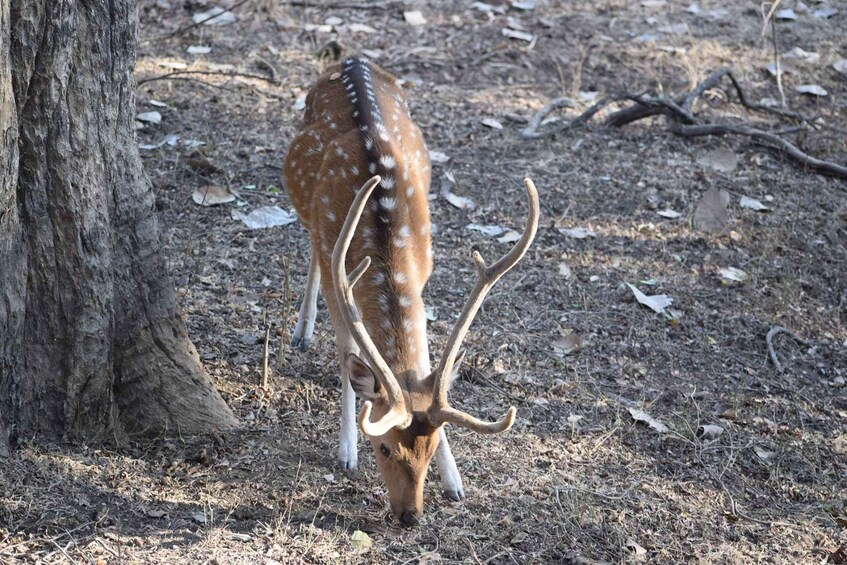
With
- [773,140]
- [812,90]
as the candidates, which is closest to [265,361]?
[773,140]

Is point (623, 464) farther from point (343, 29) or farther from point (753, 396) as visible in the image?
point (343, 29)

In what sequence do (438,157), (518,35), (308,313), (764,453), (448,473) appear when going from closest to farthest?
(448,473)
(764,453)
(308,313)
(438,157)
(518,35)

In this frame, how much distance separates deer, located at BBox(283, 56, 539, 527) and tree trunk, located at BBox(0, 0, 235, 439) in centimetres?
89

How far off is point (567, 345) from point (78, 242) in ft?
9.56

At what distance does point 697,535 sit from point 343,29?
6.54 metres

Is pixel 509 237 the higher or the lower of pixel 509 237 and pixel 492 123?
the lower

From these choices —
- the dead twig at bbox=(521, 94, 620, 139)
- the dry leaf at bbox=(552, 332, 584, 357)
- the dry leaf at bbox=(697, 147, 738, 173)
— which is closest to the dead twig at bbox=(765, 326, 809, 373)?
the dry leaf at bbox=(552, 332, 584, 357)

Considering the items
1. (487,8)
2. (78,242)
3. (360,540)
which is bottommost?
(360,540)

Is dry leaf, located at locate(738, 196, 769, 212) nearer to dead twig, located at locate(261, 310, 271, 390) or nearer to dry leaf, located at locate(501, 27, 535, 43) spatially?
dry leaf, located at locate(501, 27, 535, 43)

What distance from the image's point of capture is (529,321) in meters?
6.02

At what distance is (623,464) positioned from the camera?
16.1 feet

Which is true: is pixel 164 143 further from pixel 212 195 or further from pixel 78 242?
pixel 78 242

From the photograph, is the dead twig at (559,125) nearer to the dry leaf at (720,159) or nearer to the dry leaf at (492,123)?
the dry leaf at (492,123)

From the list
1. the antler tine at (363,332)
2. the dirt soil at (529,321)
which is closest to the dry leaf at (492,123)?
the dirt soil at (529,321)
